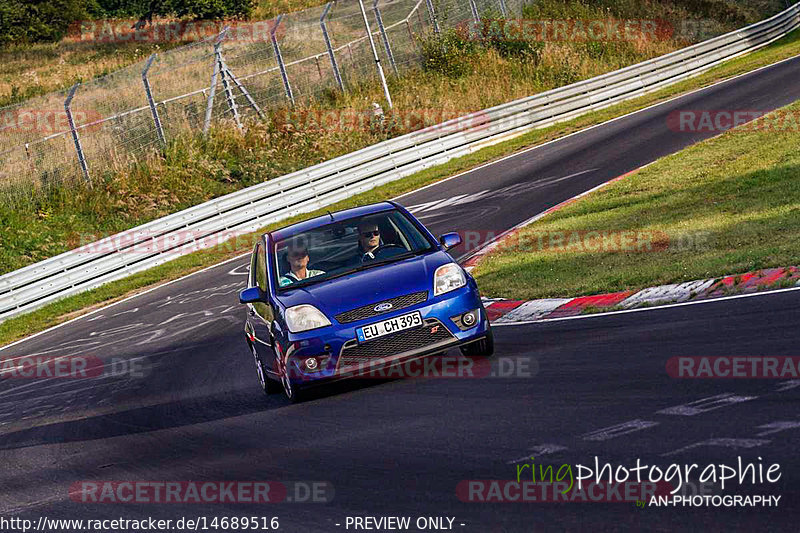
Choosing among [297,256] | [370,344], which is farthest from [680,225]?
[370,344]

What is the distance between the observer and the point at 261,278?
9984mm

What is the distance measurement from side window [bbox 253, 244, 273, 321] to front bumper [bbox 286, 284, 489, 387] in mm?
904

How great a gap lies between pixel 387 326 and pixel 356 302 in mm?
353

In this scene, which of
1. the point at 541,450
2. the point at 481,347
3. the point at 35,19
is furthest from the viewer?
the point at 35,19

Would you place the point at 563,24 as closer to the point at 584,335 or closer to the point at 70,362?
the point at 70,362

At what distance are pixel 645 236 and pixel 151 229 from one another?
14498 mm

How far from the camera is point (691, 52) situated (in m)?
39.5

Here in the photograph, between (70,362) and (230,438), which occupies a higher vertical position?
(230,438)

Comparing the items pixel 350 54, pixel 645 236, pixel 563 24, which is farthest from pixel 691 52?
pixel 645 236

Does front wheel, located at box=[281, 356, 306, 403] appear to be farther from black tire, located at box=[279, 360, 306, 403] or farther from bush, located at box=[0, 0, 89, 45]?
bush, located at box=[0, 0, 89, 45]

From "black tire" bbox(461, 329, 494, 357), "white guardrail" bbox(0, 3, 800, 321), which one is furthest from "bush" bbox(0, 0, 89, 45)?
"black tire" bbox(461, 329, 494, 357)

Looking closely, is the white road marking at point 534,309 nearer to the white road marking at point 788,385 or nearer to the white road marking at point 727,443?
the white road marking at point 788,385

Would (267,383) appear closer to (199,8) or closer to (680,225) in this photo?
(680,225)

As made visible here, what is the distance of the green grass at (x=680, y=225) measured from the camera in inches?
441
